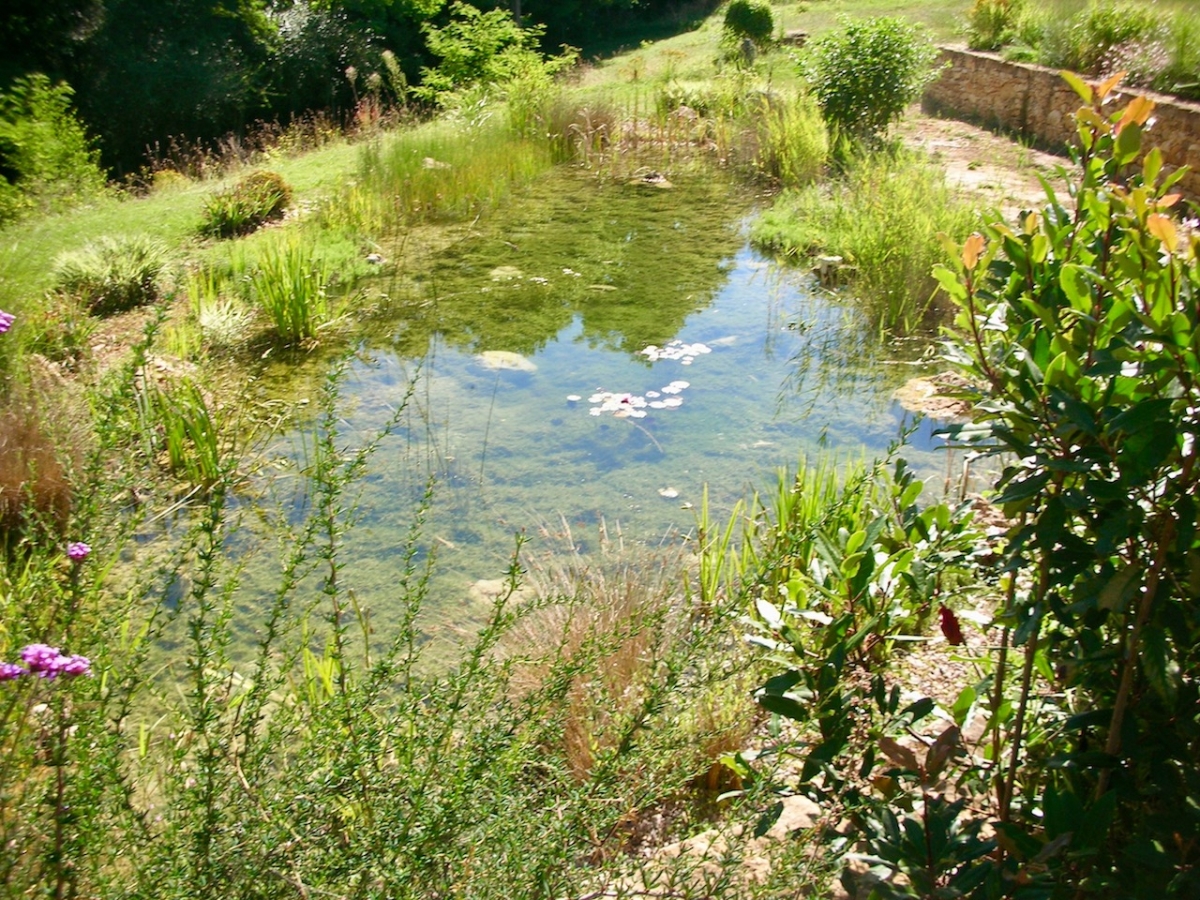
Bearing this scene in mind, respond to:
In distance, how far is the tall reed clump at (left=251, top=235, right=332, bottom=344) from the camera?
5520mm

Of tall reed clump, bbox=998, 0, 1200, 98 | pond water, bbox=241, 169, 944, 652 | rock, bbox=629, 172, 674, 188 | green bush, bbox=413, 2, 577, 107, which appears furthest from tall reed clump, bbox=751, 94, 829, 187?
green bush, bbox=413, 2, 577, 107

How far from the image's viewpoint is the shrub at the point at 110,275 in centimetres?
576

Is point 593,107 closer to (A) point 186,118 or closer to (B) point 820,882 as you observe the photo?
(A) point 186,118

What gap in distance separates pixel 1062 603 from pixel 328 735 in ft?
3.99

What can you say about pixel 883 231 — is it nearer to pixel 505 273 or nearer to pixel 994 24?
pixel 505 273

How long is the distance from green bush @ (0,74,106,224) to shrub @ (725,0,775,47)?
11.1 meters

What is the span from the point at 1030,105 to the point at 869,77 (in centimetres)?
244

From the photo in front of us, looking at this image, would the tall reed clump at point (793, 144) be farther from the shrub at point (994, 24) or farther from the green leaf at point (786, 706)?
the green leaf at point (786, 706)

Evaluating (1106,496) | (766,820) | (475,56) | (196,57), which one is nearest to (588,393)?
(766,820)

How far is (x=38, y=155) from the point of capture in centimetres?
873

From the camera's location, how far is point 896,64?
8.91 metres

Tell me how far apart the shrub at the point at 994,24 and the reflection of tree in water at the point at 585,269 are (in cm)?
539

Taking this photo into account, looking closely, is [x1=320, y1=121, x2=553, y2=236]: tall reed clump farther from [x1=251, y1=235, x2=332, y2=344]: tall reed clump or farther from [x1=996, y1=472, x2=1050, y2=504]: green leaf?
[x1=996, y1=472, x2=1050, y2=504]: green leaf

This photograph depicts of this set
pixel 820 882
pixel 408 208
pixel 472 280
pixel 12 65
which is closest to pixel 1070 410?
pixel 820 882
